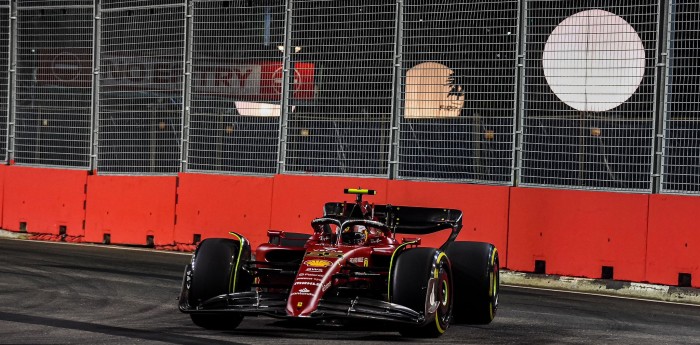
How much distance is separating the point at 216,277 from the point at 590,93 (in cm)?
701

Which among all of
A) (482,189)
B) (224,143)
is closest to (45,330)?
(482,189)

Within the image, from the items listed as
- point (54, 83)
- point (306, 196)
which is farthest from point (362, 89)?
point (54, 83)

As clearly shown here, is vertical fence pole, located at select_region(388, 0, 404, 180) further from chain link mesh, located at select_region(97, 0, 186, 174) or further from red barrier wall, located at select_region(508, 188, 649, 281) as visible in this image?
chain link mesh, located at select_region(97, 0, 186, 174)

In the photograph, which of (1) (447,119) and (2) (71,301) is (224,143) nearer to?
(1) (447,119)

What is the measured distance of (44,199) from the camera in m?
20.5

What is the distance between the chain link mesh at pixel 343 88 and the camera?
17469 millimetres

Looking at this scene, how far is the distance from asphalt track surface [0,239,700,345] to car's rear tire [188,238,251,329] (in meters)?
0.17

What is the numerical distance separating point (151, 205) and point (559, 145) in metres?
6.87

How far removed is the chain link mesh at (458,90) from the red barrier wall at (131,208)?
422cm

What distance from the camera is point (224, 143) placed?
62.0ft

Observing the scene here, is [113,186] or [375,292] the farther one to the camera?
[113,186]

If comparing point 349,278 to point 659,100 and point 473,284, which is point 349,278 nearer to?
point 473,284

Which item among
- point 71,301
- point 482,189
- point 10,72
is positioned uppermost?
point 10,72

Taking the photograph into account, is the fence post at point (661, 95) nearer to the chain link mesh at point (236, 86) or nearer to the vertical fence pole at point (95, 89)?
the chain link mesh at point (236, 86)
